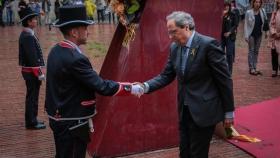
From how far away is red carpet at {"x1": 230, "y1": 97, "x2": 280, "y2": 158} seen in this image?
6.52m

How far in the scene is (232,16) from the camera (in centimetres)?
1198

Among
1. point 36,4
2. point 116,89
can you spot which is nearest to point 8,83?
point 116,89

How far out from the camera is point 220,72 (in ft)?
14.8

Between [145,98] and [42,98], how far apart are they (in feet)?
13.6

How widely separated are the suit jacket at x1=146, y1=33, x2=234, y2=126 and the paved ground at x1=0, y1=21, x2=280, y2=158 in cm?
196

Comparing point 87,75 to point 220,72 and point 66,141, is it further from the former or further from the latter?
point 220,72

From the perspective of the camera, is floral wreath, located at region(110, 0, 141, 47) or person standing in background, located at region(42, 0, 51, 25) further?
person standing in background, located at region(42, 0, 51, 25)

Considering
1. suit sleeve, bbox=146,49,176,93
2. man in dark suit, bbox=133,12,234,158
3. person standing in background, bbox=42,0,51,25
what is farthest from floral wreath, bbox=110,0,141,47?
person standing in background, bbox=42,0,51,25

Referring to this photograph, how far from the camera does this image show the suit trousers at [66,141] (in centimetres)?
445

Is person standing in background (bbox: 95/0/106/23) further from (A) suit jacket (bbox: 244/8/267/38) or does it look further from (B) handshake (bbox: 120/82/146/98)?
(B) handshake (bbox: 120/82/146/98)

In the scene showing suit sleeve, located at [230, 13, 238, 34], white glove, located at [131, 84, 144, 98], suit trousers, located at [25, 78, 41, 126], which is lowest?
suit trousers, located at [25, 78, 41, 126]

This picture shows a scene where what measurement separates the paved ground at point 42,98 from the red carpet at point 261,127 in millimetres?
209

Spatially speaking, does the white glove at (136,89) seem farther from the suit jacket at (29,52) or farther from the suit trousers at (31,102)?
the suit trousers at (31,102)

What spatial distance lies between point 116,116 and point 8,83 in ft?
19.9
